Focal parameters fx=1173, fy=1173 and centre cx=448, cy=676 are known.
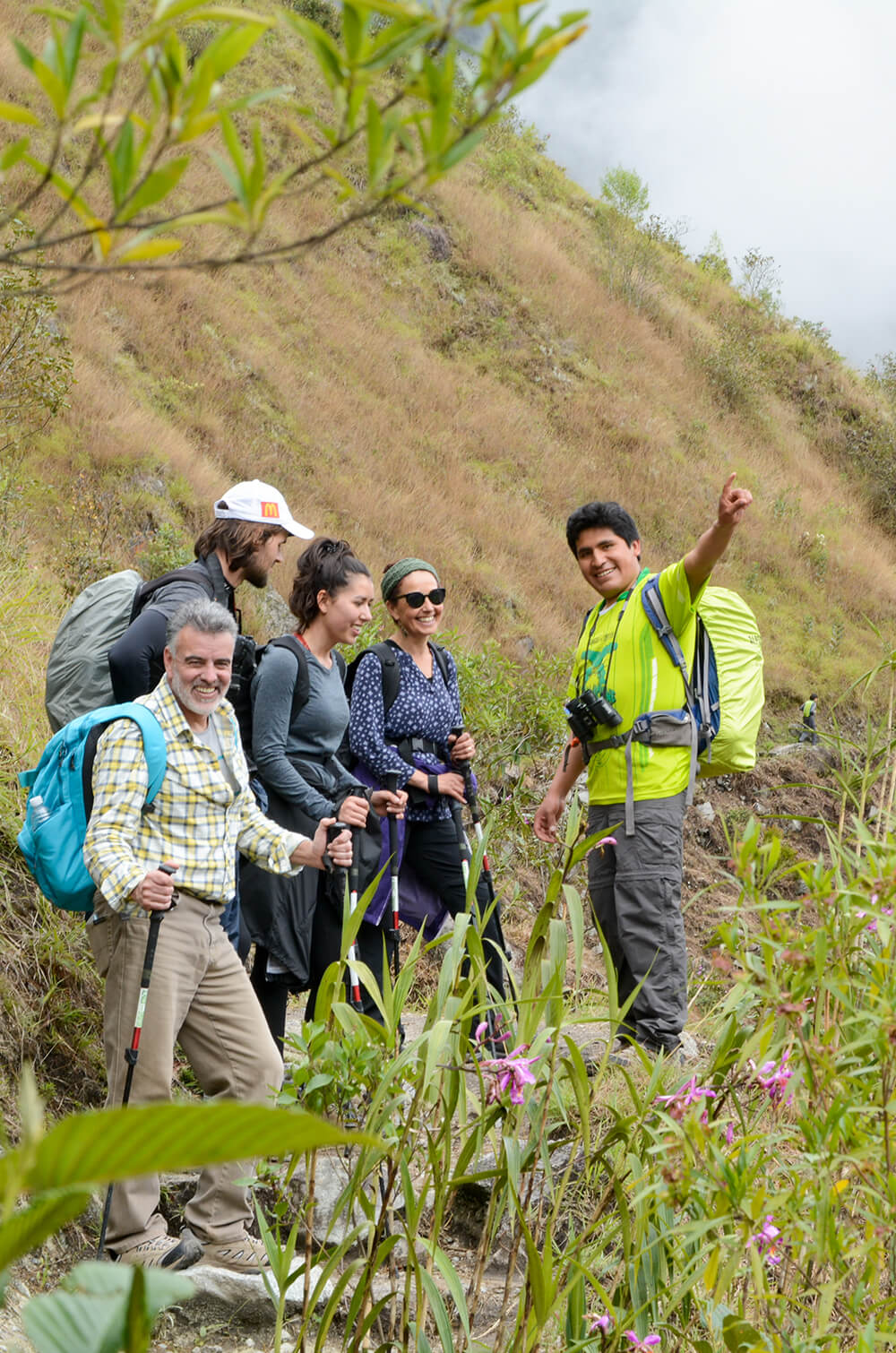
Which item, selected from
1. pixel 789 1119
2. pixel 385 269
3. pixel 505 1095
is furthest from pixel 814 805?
pixel 385 269

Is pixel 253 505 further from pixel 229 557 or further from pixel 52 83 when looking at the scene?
pixel 52 83

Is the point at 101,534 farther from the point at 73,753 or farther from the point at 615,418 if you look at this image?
the point at 615,418

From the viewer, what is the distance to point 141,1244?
288cm

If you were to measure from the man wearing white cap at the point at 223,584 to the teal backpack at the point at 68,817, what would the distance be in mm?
370

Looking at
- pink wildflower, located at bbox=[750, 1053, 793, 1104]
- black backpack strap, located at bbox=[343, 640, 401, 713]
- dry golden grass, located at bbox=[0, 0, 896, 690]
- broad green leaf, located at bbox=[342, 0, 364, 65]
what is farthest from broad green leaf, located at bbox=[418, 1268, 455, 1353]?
dry golden grass, located at bbox=[0, 0, 896, 690]

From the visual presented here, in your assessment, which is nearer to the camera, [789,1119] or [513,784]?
[789,1119]

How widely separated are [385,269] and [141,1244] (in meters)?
20.6

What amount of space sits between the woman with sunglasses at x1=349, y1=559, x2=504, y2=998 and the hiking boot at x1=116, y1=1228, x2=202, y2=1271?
1432 millimetres

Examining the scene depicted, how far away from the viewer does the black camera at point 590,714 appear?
159 inches

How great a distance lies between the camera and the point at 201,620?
300 cm

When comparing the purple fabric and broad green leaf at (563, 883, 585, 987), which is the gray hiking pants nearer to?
the purple fabric

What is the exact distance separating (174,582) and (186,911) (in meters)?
1.06

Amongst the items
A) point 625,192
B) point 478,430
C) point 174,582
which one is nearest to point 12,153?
point 174,582

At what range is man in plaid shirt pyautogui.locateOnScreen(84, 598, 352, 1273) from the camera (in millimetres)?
2846
